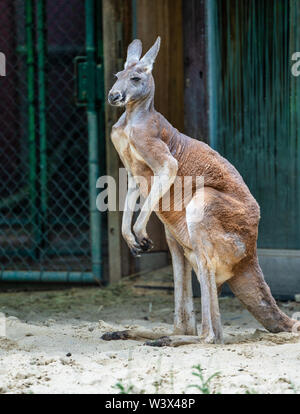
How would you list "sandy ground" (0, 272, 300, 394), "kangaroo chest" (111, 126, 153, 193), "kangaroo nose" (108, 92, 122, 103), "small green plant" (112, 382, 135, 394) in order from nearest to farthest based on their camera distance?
"small green plant" (112, 382, 135, 394) < "sandy ground" (0, 272, 300, 394) < "kangaroo nose" (108, 92, 122, 103) < "kangaroo chest" (111, 126, 153, 193)

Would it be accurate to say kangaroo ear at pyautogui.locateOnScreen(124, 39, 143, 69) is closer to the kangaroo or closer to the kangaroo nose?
the kangaroo

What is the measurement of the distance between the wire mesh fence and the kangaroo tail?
234cm

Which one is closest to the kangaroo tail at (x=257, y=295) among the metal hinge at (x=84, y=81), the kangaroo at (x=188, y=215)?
the kangaroo at (x=188, y=215)

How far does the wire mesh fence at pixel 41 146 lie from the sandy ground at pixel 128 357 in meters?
1.18

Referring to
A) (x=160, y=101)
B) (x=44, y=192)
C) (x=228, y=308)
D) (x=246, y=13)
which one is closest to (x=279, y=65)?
(x=246, y=13)

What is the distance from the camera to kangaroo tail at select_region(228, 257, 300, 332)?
399 cm

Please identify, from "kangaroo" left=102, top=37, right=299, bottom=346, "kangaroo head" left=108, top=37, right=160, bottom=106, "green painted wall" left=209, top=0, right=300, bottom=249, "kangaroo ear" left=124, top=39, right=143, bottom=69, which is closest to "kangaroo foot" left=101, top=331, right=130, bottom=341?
"kangaroo" left=102, top=37, right=299, bottom=346

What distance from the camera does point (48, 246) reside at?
21.0 feet

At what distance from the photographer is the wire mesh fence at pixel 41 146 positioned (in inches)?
248

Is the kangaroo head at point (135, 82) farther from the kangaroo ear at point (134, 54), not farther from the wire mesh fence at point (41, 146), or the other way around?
the wire mesh fence at point (41, 146)
